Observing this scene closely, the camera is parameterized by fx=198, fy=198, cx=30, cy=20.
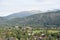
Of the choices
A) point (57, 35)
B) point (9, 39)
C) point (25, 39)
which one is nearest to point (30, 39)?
point (25, 39)

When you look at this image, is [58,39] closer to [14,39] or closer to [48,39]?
[48,39]

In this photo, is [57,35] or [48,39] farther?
[57,35]

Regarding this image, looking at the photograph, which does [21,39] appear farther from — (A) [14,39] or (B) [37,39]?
(B) [37,39]

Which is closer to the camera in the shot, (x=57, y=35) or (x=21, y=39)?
(x=21, y=39)

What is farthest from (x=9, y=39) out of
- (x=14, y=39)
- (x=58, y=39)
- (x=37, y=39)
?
(x=58, y=39)

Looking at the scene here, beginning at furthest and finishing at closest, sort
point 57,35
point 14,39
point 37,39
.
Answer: point 57,35 → point 37,39 → point 14,39

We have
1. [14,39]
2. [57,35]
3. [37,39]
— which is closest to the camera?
[14,39]

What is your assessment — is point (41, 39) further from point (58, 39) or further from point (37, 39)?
point (58, 39)

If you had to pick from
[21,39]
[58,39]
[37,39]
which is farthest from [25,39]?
[58,39]
